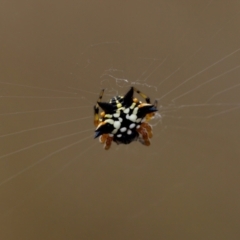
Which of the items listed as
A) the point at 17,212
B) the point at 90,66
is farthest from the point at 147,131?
the point at 17,212

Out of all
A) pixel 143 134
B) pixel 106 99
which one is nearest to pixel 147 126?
pixel 143 134

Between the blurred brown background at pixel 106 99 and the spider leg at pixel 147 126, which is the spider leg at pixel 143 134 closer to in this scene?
the spider leg at pixel 147 126

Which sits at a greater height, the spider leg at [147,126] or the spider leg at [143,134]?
the spider leg at [147,126]

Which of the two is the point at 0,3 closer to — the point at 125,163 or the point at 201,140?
the point at 125,163

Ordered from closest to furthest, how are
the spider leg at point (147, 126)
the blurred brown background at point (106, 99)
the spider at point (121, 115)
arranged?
the spider at point (121, 115), the spider leg at point (147, 126), the blurred brown background at point (106, 99)

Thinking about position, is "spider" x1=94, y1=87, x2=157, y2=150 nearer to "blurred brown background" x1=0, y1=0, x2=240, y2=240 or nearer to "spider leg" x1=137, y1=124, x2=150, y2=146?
"spider leg" x1=137, y1=124, x2=150, y2=146

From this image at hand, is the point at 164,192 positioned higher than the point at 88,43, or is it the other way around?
the point at 88,43

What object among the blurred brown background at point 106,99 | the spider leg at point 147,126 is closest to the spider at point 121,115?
the spider leg at point 147,126

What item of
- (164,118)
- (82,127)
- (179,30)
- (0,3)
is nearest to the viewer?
(0,3)
